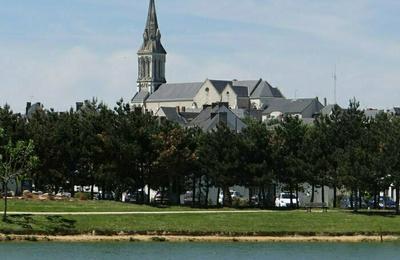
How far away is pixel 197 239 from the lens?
2965 inches

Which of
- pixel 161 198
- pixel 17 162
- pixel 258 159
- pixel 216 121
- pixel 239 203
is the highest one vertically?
pixel 216 121

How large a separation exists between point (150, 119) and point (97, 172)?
7087mm

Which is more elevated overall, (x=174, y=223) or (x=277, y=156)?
(x=277, y=156)

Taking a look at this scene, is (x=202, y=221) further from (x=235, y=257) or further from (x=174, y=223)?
(x=235, y=257)

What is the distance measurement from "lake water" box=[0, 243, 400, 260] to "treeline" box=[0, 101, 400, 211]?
20899mm

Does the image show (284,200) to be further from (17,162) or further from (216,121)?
(17,162)

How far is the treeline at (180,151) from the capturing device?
94.3 m

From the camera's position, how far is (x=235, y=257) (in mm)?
63250

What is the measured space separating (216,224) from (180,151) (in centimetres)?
1735

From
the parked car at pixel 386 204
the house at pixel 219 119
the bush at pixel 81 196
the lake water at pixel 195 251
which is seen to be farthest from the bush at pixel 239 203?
the house at pixel 219 119

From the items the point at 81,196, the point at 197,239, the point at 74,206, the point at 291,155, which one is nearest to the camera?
the point at 197,239

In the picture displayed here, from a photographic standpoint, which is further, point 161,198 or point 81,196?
point 161,198

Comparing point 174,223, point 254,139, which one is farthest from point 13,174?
point 254,139

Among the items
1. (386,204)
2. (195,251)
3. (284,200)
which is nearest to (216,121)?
(284,200)
